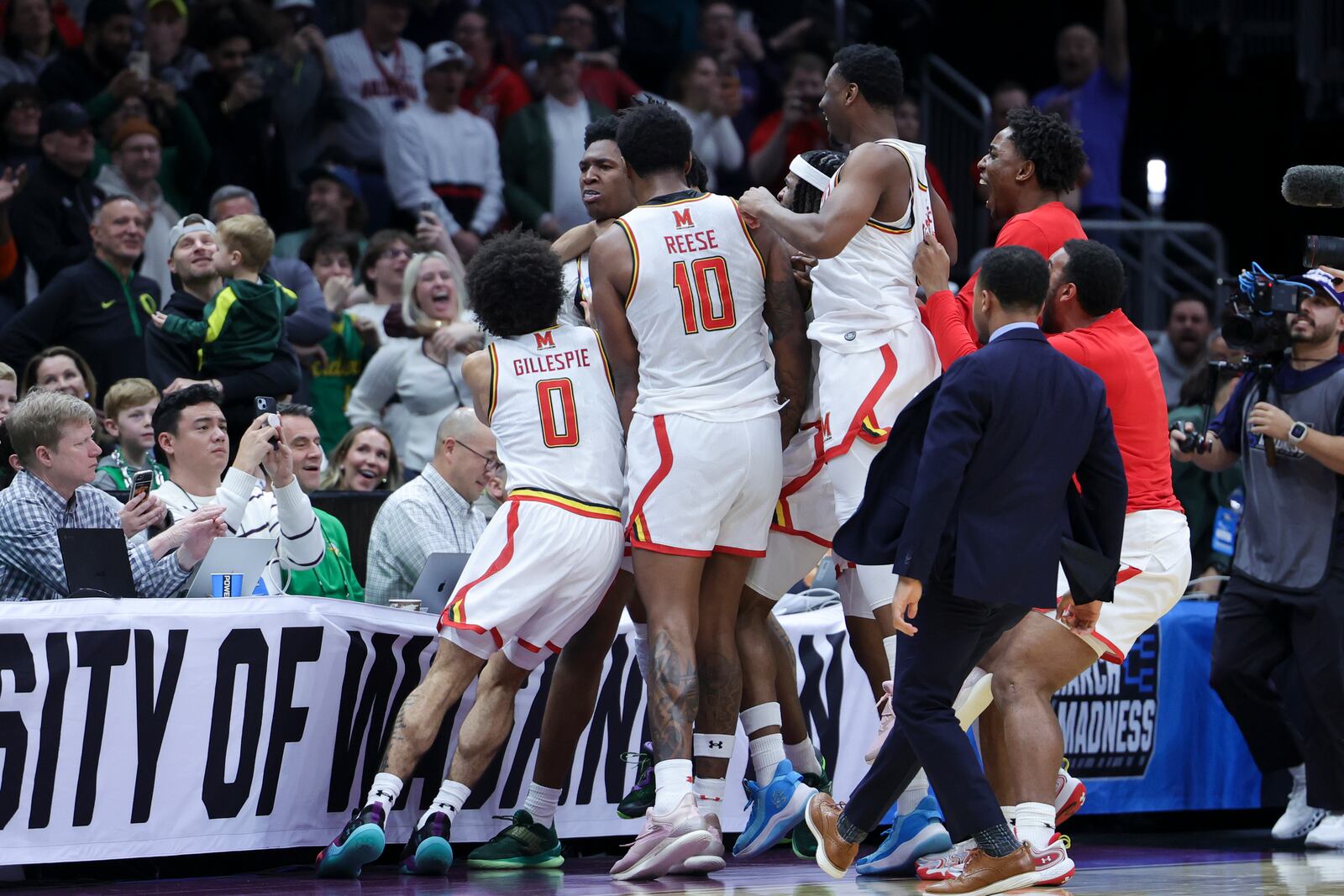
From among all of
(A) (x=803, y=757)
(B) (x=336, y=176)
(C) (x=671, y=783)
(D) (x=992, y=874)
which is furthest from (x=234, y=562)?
(B) (x=336, y=176)

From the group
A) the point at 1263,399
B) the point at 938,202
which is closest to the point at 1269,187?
the point at 1263,399

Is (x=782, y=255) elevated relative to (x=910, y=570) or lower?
elevated

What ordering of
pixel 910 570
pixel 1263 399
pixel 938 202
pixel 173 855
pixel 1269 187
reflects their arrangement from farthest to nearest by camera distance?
pixel 1269 187
pixel 1263 399
pixel 938 202
pixel 173 855
pixel 910 570

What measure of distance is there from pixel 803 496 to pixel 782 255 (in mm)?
880

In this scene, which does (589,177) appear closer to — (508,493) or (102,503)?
(508,493)

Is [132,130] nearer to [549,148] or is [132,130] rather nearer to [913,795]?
[549,148]

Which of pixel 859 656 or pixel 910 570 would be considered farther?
pixel 859 656

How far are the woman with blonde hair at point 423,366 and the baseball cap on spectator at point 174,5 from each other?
2.84m

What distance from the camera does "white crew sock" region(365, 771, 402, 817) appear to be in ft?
19.7

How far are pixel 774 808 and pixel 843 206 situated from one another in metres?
2.13

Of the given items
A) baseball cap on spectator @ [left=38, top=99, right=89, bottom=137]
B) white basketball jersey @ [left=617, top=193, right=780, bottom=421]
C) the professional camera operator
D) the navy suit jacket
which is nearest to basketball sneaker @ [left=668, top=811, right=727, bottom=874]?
the navy suit jacket

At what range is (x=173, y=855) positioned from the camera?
628cm

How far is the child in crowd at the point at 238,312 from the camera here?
8.48m

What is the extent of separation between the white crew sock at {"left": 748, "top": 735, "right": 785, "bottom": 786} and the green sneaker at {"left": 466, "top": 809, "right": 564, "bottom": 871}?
2.61 ft
